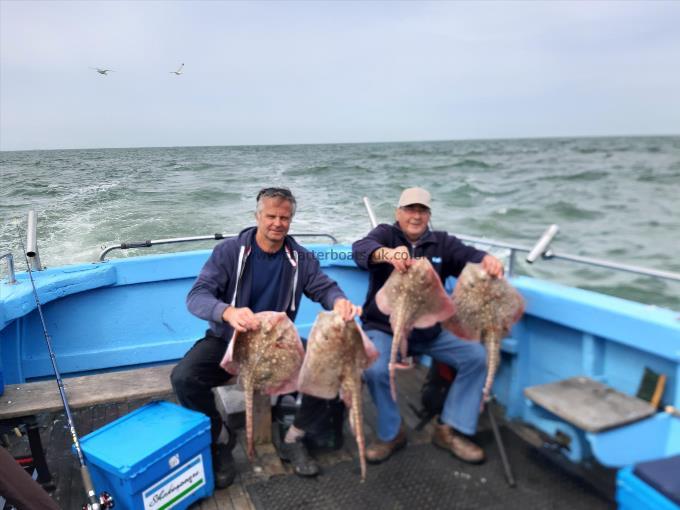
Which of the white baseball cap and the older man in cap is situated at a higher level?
the white baseball cap

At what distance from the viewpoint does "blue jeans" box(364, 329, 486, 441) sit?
10.7 feet

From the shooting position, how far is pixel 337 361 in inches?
102

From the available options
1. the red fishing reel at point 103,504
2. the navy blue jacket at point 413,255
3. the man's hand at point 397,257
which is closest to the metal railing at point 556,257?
the navy blue jacket at point 413,255

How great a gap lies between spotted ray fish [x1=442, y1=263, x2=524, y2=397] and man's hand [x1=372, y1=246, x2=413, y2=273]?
0.45m

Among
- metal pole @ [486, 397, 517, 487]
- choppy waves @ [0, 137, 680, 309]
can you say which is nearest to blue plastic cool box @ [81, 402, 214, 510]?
metal pole @ [486, 397, 517, 487]

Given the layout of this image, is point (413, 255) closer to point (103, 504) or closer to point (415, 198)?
point (415, 198)

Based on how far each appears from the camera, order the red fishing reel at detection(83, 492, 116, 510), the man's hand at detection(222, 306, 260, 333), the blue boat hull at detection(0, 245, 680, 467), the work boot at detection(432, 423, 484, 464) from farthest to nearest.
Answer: the work boot at detection(432, 423, 484, 464)
the blue boat hull at detection(0, 245, 680, 467)
the man's hand at detection(222, 306, 260, 333)
the red fishing reel at detection(83, 492, 116, 510)

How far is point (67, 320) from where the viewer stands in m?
4.33

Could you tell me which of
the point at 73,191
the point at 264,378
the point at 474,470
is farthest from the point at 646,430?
the point at 73,191

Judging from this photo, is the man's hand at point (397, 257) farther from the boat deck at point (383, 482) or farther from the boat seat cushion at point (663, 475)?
the boat seat cushion at point (663, 475)

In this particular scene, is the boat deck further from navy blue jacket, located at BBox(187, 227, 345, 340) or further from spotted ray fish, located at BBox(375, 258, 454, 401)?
navy blue jacket, located at BBox(187, 227, 345, 340)

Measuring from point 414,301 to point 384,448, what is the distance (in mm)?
1148

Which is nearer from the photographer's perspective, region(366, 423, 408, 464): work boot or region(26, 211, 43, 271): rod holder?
region(366, 423, 408, 464): work boot

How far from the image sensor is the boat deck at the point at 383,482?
9.35ft
